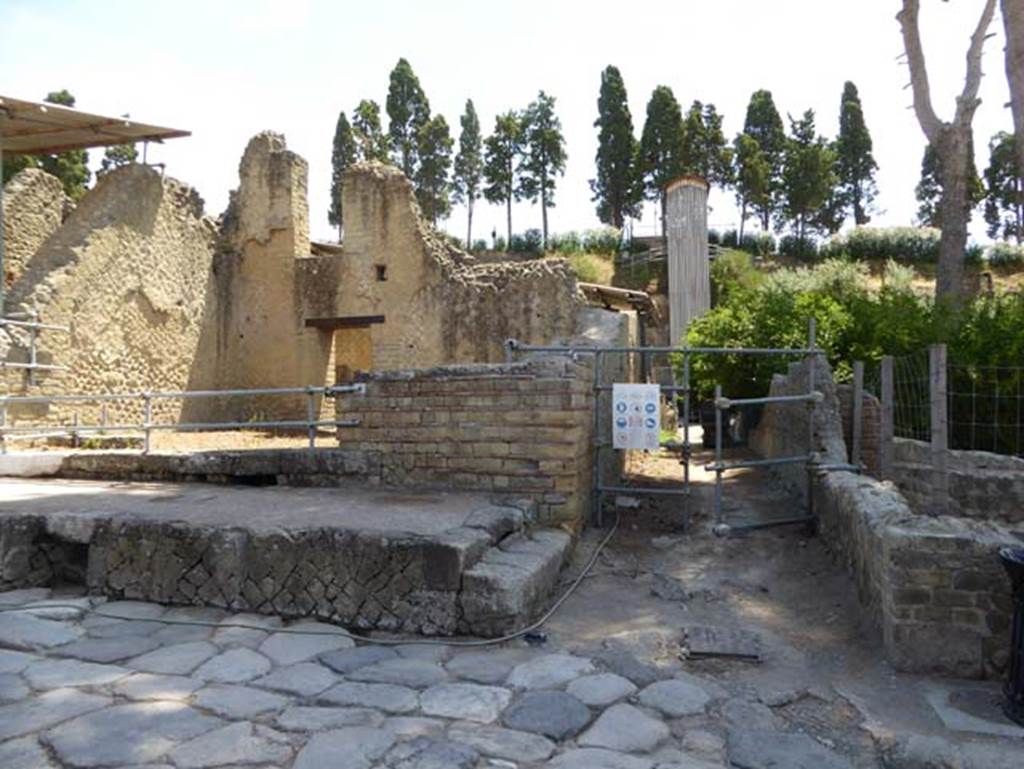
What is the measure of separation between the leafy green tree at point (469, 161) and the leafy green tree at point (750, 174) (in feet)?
47.7

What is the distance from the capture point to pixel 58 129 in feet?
42.7

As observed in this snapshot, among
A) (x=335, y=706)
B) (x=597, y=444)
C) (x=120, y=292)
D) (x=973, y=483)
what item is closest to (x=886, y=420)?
(x=973, y=483)

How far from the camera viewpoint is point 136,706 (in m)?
3.41

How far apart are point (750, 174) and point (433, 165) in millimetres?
17226

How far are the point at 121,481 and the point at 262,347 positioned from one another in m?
10.1

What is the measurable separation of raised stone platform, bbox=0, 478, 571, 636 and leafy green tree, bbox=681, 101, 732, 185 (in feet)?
126

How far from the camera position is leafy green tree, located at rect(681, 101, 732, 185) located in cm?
4075

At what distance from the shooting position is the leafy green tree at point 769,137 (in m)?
43.2

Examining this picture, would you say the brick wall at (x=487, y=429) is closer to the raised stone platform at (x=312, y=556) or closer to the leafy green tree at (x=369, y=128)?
the raised stone platform at (x=312, y=556)

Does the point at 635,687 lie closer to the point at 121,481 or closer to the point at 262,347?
the point at 121,481

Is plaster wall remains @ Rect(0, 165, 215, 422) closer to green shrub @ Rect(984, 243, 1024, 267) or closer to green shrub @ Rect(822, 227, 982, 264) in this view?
green shrub @ Rect(822, 227, 982, 264)

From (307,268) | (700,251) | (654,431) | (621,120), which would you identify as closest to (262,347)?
(307,268)

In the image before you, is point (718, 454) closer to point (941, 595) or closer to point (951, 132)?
point (941, 595)

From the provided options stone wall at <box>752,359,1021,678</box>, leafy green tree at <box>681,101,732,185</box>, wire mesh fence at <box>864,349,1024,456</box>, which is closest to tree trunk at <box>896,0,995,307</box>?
wire mesh fence at <box>864,349,1024,456</box>
